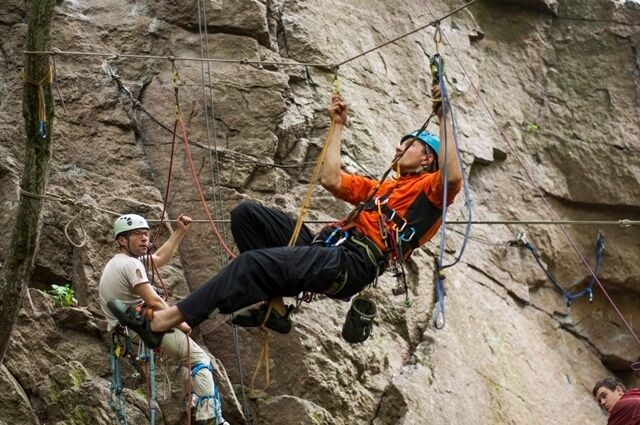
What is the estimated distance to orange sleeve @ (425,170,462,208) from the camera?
6.74m

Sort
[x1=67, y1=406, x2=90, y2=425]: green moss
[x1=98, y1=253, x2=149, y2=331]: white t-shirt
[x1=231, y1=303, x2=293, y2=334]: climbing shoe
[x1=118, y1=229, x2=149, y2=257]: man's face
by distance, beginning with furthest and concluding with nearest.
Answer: [x1=67, y1=406, x2=90, y2=425]: green moss < [x1=118, y1=229, x2=149, y2=257]: man's face < [x1=98, y1=253, x2=149, y2=331]: white t-shirt < [x1=231, y1=303, x2=293, y2=334]: climbing shoe

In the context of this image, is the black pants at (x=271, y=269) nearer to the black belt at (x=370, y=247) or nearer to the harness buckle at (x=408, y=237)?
the black belt at (x=370, y=247)

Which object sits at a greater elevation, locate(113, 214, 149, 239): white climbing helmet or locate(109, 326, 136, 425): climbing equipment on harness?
locate(113, 214, 149, 239): white climbing helmet

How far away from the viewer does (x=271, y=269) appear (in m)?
6.41

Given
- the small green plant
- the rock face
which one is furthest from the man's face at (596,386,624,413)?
the small green plant

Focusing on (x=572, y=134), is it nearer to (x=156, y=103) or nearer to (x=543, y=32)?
(x=543, y=32)

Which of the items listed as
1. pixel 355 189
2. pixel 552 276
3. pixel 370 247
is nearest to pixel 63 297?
pixel 355 189

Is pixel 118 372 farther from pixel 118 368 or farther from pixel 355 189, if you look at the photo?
pixel 355 189

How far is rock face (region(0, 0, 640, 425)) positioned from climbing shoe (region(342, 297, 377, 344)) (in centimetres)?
181

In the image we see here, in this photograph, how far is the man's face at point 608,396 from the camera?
7781 mm

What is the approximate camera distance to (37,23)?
22.9 ft

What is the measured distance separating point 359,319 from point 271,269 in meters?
0.95

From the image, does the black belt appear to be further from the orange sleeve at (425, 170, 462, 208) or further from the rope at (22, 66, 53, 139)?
the rope at (22, 66, 53, 139)

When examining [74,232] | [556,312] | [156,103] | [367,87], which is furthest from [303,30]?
[556,312]
